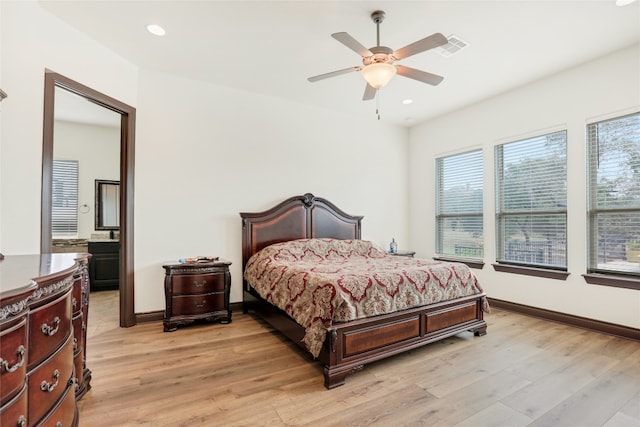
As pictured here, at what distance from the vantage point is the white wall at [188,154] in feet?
8.05

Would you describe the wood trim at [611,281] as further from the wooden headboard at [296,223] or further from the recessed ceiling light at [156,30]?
the recessed ceiling light at [156,30]

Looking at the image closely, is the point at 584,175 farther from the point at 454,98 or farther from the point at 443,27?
the point at 443,27

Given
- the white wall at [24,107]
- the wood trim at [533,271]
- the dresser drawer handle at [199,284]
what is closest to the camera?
the white wall at [24,107]

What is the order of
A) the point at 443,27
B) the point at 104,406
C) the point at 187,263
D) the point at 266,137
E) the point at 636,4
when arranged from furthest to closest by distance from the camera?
the point at 266,137, the point at 187,263, the point at 443,27, the point at 636,4, the point at 104,406

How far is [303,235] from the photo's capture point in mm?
4582

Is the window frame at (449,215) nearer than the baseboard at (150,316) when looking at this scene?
No

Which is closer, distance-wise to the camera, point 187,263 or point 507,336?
point 507,336

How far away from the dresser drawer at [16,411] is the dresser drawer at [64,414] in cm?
17

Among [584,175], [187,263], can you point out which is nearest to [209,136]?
[187,263]

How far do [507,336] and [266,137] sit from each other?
3900 millimetres

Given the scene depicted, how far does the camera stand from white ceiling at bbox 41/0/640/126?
2633 mm

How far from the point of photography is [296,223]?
454 cm

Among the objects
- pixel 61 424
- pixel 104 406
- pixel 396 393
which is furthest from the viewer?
pixel 396 393

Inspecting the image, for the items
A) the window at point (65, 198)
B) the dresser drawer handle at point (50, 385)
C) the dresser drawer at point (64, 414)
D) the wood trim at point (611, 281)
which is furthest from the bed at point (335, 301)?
the window at point (65, 198)
